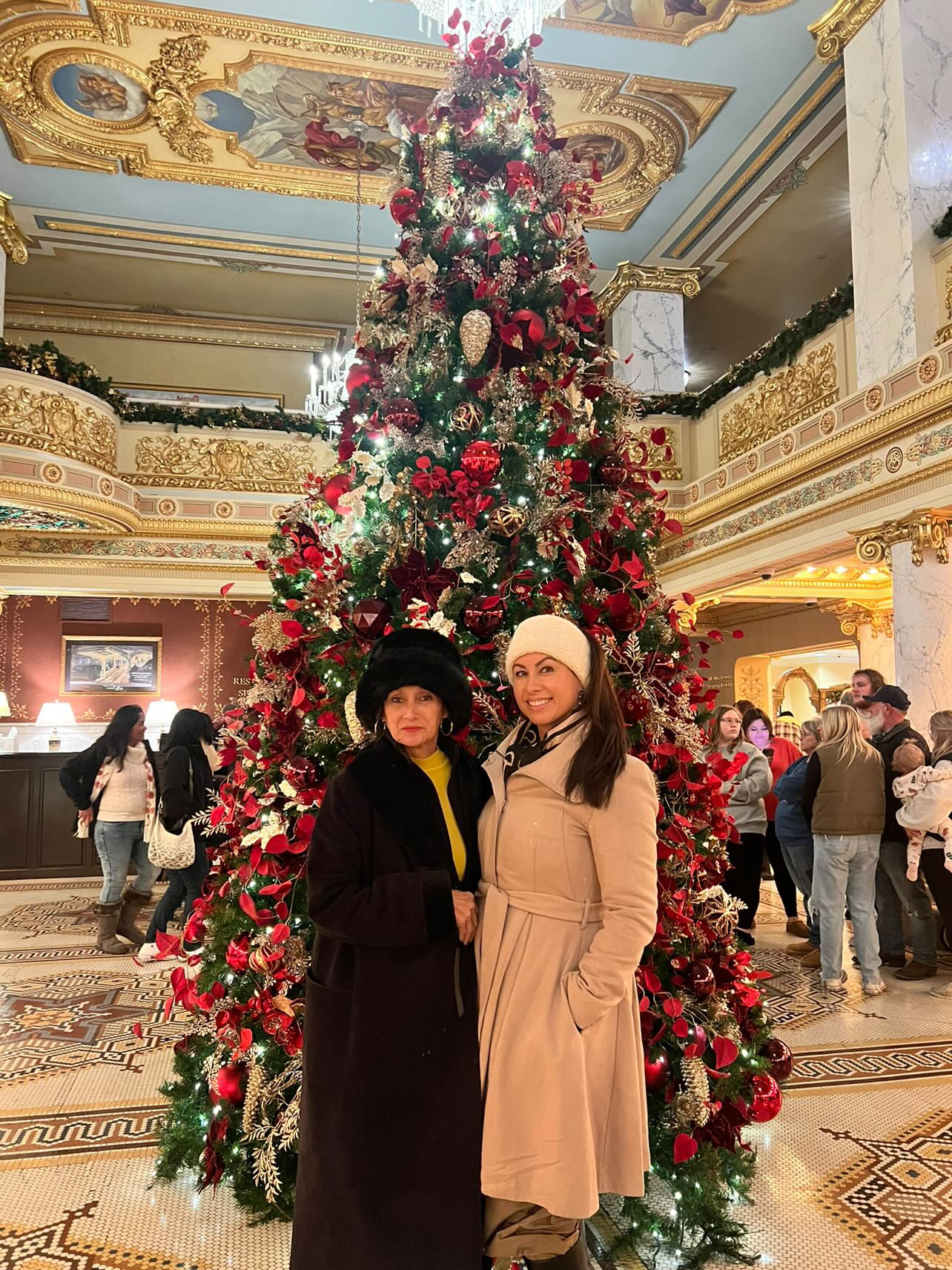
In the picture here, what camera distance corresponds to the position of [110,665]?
10836mm

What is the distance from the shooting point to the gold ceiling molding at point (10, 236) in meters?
8.85

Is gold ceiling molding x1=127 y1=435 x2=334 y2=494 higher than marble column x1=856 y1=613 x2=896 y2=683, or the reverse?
gold ceiling molding x1=127 y1=435 x2=334 y2=494

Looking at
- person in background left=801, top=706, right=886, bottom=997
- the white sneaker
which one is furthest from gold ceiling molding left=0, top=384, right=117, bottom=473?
person in background left=801, top=706, right=886, bottom=997

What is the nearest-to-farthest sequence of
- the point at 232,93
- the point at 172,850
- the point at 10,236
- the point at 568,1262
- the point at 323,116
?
the point at 568,1262 → the point at 172,850 → the point at 232,93 → the point at 323,116 → the point at 10,236

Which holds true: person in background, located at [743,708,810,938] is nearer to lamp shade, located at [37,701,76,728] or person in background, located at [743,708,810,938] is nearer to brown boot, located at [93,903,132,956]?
brown boot, located at [93,903,132,956]

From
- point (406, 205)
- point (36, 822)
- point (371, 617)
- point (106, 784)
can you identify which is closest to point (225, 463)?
point (36, 822)

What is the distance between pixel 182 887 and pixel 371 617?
3.03 m

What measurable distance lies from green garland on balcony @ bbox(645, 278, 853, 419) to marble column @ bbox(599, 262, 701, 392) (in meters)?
0.62

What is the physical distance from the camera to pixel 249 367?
41.3 ft

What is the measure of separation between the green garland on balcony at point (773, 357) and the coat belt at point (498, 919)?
5453 mm

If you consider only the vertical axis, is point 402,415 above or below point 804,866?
above

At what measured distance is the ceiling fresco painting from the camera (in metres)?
6.66

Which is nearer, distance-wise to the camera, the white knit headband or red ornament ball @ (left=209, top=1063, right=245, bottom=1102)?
the white knit headband

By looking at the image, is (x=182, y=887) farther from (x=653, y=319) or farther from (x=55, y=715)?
(x=653, y=319)
